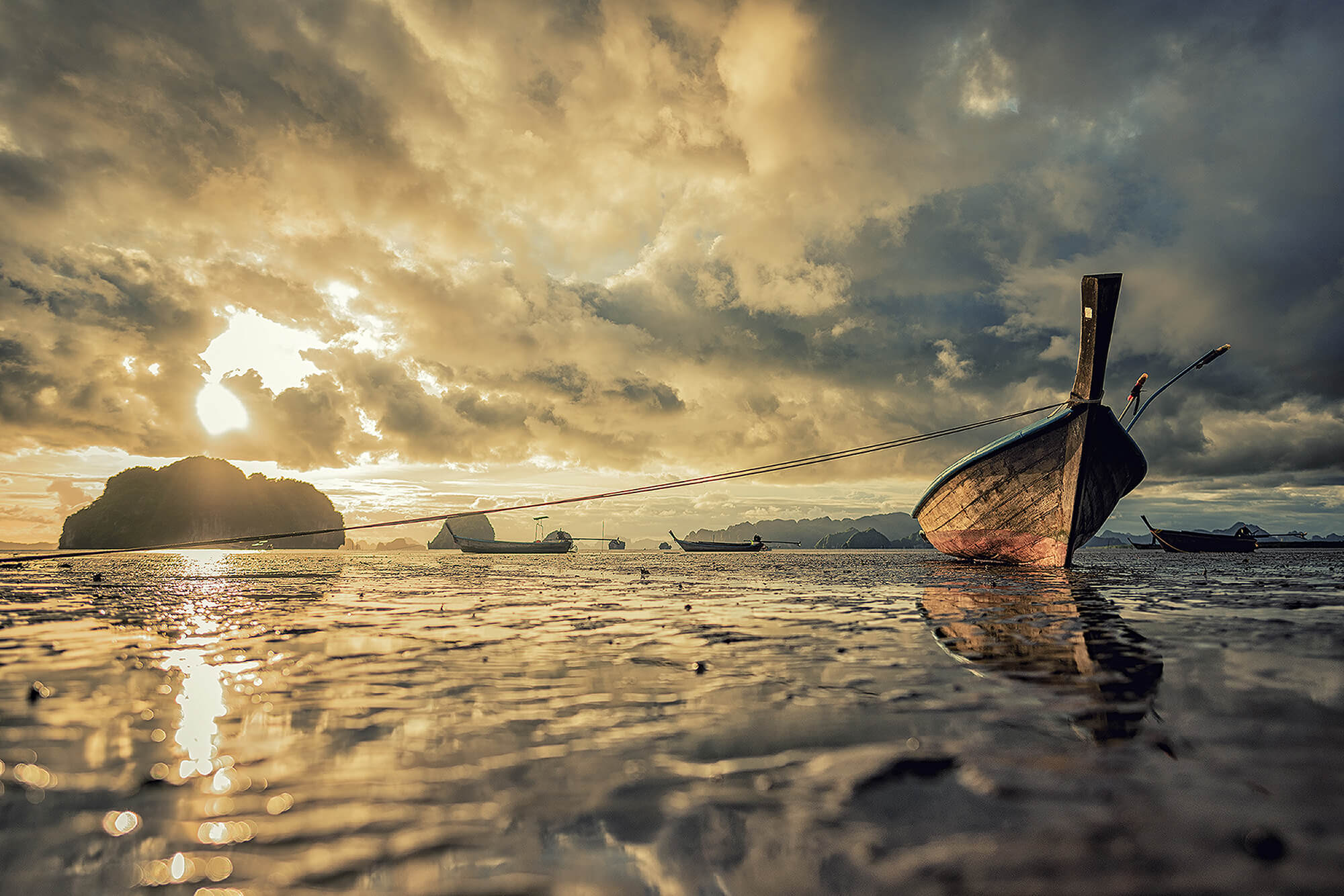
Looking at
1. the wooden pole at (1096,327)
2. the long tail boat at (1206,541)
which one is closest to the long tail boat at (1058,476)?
the wooden pole at (1096,327)

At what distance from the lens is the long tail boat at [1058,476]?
63.3 feet

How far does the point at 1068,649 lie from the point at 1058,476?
17.0 m

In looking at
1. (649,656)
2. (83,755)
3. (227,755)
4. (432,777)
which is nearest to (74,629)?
(83,755)

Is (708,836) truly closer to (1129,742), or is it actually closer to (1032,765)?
(1032,765)

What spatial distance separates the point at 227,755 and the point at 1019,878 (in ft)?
14.6

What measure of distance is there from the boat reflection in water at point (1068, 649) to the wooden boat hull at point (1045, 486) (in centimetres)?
954

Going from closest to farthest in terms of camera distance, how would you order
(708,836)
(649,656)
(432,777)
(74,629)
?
1. (708,836)
2. (432,777)
3. (649,656)
4. (74,629)

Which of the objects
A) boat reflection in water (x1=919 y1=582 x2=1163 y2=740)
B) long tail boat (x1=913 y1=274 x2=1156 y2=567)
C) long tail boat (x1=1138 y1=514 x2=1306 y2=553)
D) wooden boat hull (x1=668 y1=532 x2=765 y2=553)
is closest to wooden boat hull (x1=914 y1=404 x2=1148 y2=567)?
long tail boat (x1=913 y1=274 x2=1156 y2=567)

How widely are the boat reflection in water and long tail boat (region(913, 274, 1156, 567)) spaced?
9596mm

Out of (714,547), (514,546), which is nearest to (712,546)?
(714,547)

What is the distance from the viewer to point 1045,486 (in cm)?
2184

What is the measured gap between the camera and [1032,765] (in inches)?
133

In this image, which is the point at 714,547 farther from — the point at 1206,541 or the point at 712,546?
Answer: the point at 1206,541

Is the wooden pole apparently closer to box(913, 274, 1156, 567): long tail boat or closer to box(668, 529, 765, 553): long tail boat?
box(913, 274, 1156, 567): long tail boat
